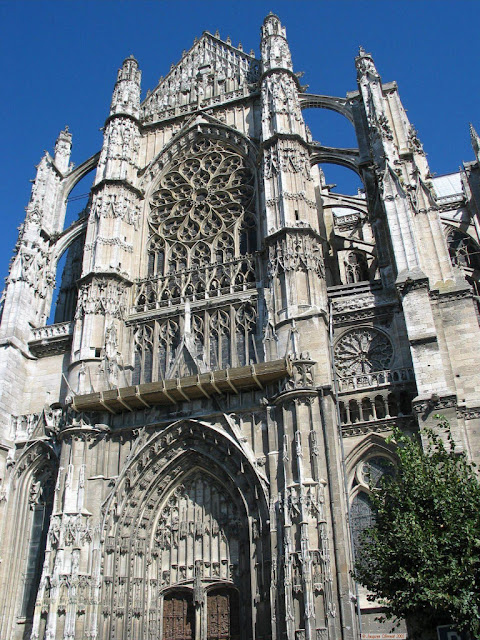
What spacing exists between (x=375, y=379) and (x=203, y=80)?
15.3 meters

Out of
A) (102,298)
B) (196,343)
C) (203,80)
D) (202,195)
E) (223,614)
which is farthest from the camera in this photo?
(203,80)

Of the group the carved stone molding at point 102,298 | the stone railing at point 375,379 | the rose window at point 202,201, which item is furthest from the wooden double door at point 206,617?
the rose window at point 202,201

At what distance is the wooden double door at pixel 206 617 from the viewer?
15438 mm

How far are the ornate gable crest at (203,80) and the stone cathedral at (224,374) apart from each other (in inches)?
43.7

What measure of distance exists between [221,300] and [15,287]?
287 inches

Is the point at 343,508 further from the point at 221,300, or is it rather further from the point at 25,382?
the point at 25,382

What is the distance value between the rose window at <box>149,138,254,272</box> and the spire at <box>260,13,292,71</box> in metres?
3.49

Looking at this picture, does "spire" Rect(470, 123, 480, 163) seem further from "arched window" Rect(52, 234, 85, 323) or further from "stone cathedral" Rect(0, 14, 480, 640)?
"arched window" Rect(52, 234, 85, 323)

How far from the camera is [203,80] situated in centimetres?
2606

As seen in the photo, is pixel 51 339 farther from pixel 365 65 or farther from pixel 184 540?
pixel 365 65

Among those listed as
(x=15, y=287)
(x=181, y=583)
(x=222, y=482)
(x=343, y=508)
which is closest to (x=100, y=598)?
(x=181, y=583)

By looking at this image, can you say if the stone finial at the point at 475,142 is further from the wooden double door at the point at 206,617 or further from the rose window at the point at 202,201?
the wooden double door at the point at 206,617

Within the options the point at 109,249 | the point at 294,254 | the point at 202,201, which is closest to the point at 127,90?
the point at 202,201

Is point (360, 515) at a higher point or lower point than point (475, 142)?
lower
